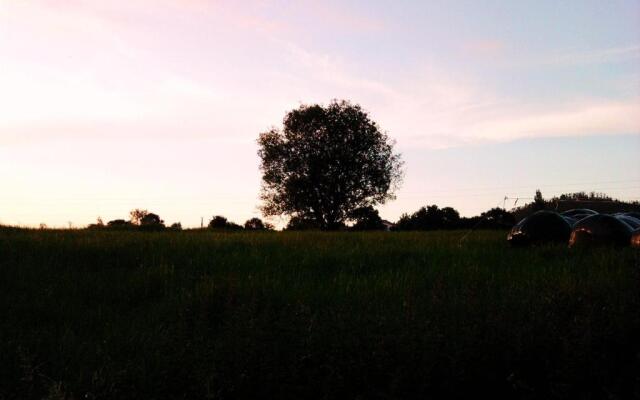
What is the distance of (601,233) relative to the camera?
58.2 feet

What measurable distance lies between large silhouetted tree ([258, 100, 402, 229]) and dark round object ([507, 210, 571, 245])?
108 feet

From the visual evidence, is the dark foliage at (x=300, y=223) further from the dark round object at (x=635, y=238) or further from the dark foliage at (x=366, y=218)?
the dark round object at (x=635, y=238)

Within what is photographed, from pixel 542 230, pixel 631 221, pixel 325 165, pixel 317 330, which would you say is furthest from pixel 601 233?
pixel 325 165

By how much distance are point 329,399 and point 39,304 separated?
274 inches

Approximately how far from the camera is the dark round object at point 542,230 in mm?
19219

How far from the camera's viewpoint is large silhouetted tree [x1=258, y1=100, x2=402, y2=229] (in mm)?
52625

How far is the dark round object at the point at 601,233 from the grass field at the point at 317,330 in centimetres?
249

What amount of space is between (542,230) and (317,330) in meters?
12.8

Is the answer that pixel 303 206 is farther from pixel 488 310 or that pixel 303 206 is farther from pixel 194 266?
pixel 488 310

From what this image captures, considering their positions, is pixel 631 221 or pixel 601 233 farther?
pixel 631 221

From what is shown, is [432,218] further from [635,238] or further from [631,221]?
[635,238]

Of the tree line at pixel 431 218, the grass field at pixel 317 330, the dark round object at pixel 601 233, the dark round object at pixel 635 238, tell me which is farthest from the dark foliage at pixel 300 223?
the grass field at pixel 317 330

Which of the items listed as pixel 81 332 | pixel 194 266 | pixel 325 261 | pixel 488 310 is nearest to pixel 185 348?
pixel 81 332

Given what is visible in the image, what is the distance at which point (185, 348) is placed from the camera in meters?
8.19
